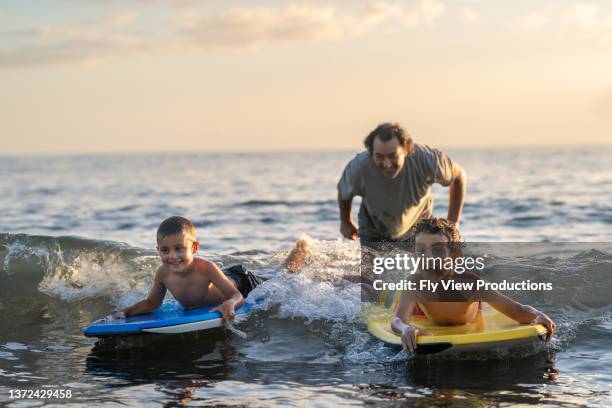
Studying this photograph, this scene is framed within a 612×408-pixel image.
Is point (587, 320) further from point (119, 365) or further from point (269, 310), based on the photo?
point (119, 365)

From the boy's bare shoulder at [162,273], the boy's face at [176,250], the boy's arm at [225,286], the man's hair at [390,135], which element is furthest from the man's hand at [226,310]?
the man's hair at [390,135]

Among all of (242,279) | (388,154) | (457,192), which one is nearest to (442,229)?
(388,154)

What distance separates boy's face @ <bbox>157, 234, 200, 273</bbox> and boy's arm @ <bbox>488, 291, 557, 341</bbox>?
2662mm

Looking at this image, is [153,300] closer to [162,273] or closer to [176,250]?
[162,273]

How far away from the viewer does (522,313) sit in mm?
6688

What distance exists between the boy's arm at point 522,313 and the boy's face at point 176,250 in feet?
8.73

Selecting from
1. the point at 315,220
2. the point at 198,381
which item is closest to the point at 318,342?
the point at 198,381

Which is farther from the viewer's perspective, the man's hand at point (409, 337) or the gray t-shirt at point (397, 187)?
the gray t-shirt at point (397, 187)

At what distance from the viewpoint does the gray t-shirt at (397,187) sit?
28.8 ft

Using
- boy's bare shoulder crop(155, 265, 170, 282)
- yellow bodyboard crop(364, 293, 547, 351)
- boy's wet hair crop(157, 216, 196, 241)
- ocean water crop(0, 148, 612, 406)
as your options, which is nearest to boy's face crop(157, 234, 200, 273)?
boy's wet hair crop(157, 216, 196, 241)

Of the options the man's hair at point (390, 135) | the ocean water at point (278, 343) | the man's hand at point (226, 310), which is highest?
the man's hair at point (390, 135)

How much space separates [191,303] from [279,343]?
96 centimetres

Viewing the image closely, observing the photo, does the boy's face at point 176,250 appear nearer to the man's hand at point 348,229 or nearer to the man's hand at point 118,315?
the man's hand at point 118,315

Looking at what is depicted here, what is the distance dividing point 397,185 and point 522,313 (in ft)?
8.05
